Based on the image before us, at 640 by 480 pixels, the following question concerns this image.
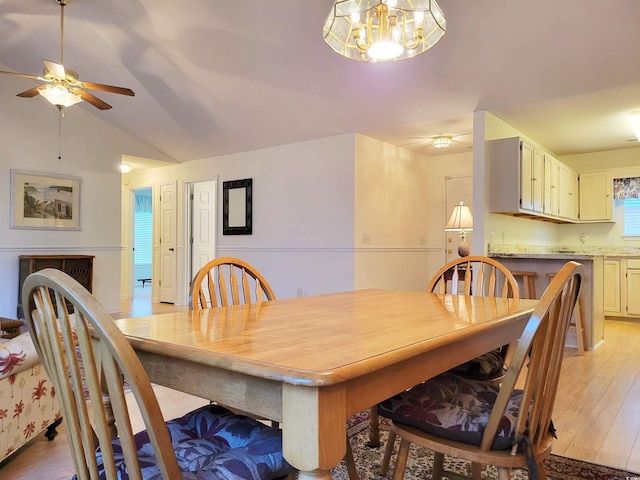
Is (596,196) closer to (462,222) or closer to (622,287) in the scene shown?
(622,287)

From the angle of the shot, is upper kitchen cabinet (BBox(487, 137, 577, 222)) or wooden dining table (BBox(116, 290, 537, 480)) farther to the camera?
upper kitchen cabinet (BBox(487, 137, 577, 222))

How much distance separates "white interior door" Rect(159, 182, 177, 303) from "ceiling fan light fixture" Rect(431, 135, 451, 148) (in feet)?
13.5

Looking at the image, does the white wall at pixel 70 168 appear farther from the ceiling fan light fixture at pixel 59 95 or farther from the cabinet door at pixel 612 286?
the cabinet door at pixel 612 286

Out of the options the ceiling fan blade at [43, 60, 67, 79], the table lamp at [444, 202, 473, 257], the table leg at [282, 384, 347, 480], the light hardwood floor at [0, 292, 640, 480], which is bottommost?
the light hardwood floor at [0, 292, 640, 480]

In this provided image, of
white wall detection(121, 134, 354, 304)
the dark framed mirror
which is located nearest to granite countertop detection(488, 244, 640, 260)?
white wall detection(121, 134, 354, 304)

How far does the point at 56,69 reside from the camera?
3514 mm

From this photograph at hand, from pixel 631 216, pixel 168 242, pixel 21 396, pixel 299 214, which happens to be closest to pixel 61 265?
pixel 168 242

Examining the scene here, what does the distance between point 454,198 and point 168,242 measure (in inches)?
178

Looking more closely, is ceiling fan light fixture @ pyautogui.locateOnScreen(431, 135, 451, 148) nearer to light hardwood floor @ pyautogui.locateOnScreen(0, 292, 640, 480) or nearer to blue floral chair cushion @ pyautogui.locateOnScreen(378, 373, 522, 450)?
light hardwood floor @ pyautogui.locateOnScreen(0, 292, 640, 480)

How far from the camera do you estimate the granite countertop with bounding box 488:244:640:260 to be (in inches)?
167

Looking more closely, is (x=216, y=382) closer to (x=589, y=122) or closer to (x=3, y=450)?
(x=3, y=450)

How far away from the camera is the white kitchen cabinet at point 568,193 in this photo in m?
5.70

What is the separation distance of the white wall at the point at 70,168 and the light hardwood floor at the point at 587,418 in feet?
12.0

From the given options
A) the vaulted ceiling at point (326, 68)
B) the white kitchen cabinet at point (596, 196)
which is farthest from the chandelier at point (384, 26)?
the white kitchen cabinet at point (596, 196)
